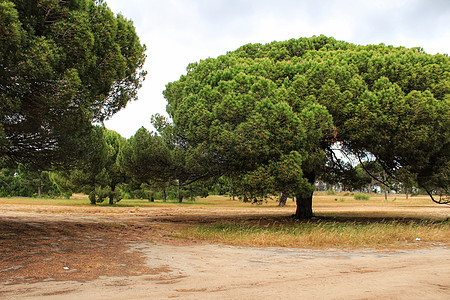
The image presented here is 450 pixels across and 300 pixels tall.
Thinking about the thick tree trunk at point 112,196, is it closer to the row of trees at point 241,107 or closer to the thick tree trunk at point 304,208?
the row of trees at point 241,107

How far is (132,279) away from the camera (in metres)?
5.00

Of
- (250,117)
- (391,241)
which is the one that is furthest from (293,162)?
(391,241)

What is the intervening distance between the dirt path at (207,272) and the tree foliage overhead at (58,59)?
348cm

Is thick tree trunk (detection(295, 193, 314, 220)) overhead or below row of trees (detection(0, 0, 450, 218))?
below

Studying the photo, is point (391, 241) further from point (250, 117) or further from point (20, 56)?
point (20, 56)

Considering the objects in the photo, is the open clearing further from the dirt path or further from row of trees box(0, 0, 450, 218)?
row of trees box(0, 0, 450, 218)

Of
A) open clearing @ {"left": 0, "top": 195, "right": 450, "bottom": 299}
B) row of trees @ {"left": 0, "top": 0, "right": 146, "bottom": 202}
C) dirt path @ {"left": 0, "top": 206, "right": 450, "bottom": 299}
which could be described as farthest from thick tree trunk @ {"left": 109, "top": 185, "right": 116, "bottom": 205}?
dirt path @ {"left": 0, "top": 206, "right": 450, "bottom": 299}

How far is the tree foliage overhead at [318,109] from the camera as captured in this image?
12008 mm

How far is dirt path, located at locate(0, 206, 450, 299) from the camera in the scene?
4.21 m

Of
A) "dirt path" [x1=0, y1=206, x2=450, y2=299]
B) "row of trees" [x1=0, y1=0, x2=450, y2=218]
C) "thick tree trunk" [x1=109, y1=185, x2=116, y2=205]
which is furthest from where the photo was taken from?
"thick tree trunk" [x1=109, y1=185, x2=116, y2=205]

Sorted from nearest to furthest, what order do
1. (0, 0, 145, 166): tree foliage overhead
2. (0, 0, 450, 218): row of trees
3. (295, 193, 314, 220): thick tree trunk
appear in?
(0, 0, 145, 166): tree foliage overhead < (0, 0, 450, 218): row of trees < (295, 193, 314, 220): thick tree trunk

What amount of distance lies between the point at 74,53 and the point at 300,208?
1366cm

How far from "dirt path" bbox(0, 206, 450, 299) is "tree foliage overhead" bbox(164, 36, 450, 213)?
4.63m

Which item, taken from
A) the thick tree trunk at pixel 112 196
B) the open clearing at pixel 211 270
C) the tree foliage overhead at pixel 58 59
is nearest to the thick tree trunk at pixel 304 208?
the open clearing at pixel 211 270
